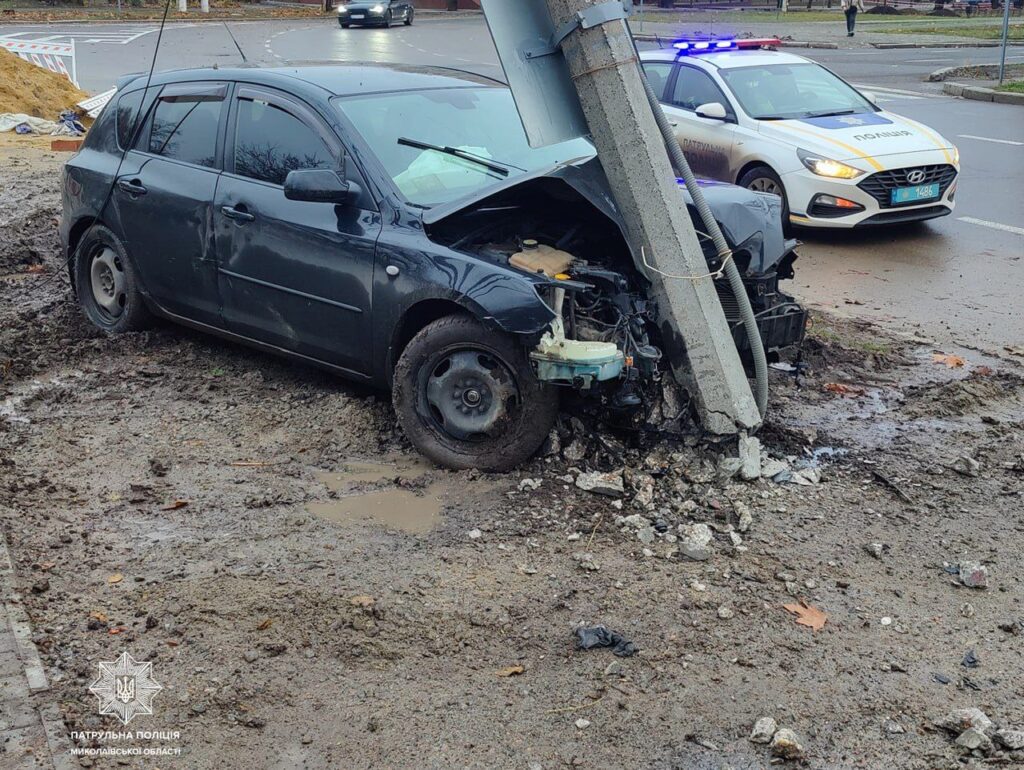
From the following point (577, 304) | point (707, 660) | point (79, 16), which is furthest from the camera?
point (79, 16)

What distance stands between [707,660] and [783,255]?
284 cm

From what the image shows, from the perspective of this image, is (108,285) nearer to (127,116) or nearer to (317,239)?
(127,116)

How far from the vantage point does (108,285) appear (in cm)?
744

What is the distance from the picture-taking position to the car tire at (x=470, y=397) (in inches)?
208

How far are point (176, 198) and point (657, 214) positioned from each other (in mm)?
2952

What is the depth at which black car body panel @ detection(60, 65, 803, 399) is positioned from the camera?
18.0 feet

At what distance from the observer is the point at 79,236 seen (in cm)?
754

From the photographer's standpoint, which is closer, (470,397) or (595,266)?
(470,397)

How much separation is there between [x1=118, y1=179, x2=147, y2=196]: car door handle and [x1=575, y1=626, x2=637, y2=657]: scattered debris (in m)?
4.25

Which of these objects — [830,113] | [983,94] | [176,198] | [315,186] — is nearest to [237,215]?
[176,198]

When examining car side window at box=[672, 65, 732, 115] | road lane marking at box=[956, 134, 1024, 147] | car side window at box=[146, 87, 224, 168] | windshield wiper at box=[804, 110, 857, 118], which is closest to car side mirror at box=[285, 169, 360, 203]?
car side window at box=[146, 87, 224, 168]

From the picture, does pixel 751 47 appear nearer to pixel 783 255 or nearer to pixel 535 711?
pixel 783 255

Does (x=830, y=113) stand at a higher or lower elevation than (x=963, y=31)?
lower

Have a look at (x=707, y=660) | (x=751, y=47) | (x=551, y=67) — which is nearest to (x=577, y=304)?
(x=551, y=67)
